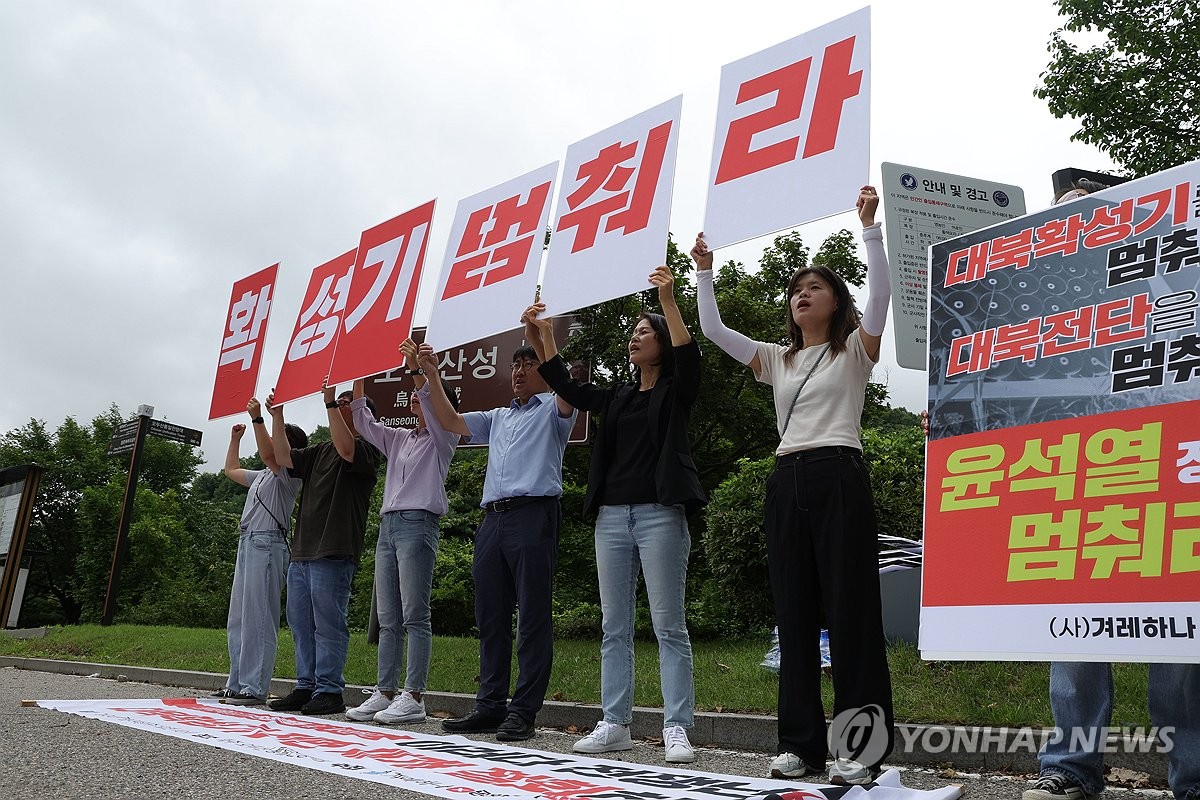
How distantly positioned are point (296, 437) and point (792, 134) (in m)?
4.23

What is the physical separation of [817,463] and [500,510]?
2047mm

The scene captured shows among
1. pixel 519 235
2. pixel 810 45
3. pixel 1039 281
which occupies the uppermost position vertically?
pixel 810 45

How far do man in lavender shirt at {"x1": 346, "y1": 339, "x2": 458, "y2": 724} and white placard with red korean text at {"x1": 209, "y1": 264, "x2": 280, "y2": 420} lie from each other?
189cm

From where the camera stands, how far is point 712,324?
379 centimetres

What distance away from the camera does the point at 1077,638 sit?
2.64m

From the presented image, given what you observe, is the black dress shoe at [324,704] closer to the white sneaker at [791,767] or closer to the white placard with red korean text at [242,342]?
the white placard with red korean text at [242,342]

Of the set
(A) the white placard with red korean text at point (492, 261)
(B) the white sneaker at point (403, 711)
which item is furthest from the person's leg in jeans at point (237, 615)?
(A) the white placard with red korean text at point (492, 261)

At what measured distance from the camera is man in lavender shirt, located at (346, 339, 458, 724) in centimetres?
514

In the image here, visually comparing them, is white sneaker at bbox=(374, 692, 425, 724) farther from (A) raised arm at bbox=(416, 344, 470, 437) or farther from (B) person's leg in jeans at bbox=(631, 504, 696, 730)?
(B) person's leg in jeans at bbox=(631, 504, 696, 730)

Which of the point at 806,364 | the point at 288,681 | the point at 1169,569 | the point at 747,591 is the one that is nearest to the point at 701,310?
the point at 806,364

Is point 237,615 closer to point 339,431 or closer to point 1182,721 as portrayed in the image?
point 339,431

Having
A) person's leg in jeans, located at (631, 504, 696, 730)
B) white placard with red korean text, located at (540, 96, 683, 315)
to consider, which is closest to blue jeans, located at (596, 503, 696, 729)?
person's leg in jeans, located at (631, 504, 696, 730)

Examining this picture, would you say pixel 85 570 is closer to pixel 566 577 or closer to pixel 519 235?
pixel 566 577

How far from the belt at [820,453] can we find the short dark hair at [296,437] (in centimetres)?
416
